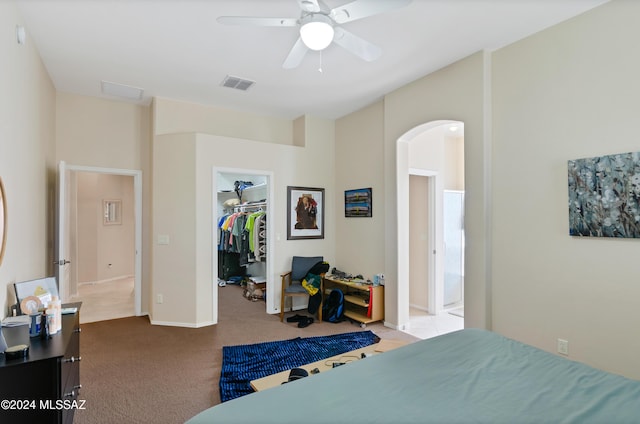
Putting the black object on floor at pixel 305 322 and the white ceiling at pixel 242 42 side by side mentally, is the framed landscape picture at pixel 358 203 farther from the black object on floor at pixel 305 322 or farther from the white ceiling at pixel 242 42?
the black object on floor at pixel 305 322

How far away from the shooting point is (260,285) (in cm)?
582

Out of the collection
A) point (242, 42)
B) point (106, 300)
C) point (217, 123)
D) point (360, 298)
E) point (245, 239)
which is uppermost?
point (242, 42)

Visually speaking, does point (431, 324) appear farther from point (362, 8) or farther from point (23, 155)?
point (23, 155)

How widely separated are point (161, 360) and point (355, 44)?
130 inches

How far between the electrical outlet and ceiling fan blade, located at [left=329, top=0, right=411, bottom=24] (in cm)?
275

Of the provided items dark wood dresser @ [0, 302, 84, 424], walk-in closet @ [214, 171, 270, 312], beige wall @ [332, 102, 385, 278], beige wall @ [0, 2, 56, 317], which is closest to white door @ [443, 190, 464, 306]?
beige wall @ [332, 102, 385, 278]

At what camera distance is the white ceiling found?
2.43 metres

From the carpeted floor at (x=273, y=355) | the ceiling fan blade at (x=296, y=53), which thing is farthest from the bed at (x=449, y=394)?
the ceiling fan blade at (x=296, y=53)

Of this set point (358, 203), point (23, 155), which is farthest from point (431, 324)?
point (23, 155)

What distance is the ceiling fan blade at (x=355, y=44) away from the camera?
2.17 m

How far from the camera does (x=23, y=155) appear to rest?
8.43 ft

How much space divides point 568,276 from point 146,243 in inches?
189

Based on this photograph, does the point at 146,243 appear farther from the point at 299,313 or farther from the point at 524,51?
the point at 524,51

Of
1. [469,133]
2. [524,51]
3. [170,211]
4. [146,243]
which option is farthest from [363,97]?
[146,243]
